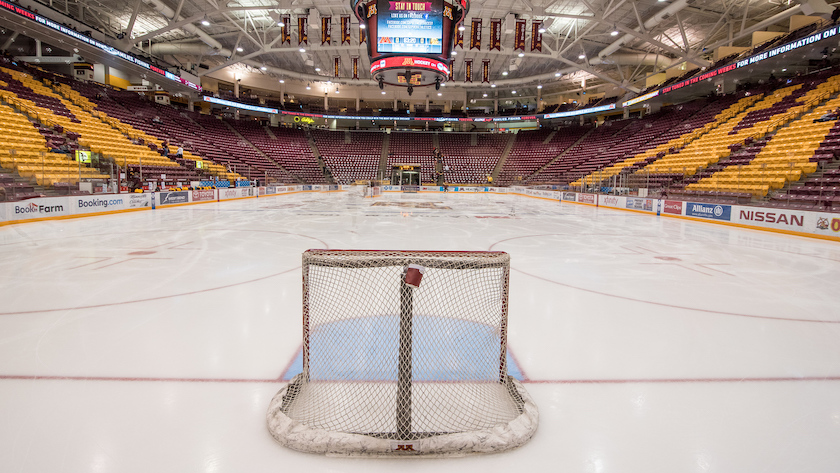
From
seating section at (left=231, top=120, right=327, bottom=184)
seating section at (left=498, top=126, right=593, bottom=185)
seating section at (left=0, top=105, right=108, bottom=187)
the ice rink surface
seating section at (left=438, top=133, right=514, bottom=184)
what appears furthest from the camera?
seating section at (left=438, top=133, right=514, bottom=184)

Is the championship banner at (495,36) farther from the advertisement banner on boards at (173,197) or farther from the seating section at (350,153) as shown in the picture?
the seating section at (350,153)

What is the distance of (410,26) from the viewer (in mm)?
12812

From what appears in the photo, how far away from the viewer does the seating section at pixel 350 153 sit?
37.1 m

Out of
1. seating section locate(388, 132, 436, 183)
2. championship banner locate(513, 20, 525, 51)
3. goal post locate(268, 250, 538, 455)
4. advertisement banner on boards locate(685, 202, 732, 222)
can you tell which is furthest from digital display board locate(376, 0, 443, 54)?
seating section locate(388, 132, 436, 183)

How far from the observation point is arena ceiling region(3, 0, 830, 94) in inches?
704

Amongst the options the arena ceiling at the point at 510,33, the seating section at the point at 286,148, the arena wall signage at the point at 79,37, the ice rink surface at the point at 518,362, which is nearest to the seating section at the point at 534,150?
the arena ceiling at the point at 510,33

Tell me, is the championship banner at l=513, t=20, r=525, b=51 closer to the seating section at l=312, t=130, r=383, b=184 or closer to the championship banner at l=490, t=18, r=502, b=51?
the championship banner at l=490, t=18, r=502, b=51

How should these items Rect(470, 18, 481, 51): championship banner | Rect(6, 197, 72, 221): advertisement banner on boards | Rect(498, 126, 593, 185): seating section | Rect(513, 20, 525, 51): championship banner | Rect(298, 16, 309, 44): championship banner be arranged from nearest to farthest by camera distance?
Rect(6, 197, 72, 221): advertisement banner on boards
Rect(470, 18, 481, 51): championship banner
Rect(513, 20, 525, 51): championship banner
Rect(298, 16, 309, 44): championship banner
Rect(498, 126, 593, 185): seating section

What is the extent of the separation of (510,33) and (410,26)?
454 inches

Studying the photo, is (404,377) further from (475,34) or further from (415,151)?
(415,151)

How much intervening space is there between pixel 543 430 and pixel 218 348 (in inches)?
92.4

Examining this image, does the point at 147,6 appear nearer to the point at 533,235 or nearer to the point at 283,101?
the point at 283,101

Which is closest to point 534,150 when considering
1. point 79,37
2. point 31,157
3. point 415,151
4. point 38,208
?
point 415,151

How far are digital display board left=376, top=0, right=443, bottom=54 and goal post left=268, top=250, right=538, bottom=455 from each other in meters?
11.8
